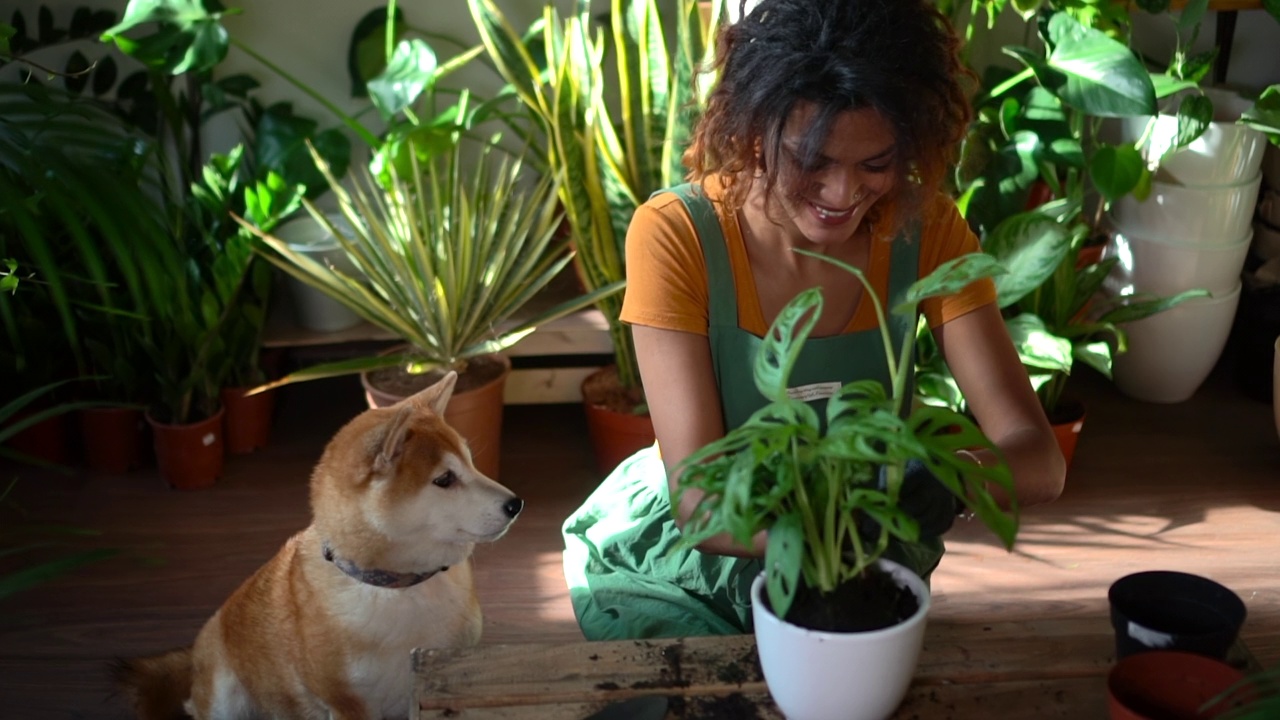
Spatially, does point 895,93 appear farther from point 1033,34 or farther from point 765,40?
point 1033,34

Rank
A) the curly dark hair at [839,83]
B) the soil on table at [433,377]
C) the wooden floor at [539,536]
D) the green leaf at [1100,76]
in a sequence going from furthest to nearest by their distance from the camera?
the soil on table at [433,377] < the green leaf at [1100,76] < the wooden floor at [539,536] < the curly dark hair at [839,83]

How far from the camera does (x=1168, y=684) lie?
3.10ft

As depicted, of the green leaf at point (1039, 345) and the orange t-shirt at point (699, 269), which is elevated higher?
the orange t-shirt at point (699, 269)

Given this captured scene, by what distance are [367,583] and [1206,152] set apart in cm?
210

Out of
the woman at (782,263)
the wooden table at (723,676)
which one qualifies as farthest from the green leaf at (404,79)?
the wooden table at (723,676)

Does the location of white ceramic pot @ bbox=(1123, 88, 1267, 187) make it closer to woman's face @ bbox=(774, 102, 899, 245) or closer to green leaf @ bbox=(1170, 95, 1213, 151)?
green leaf @ bbox=(1170, 95, 1213, 151)

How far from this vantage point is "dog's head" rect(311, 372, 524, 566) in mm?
1533

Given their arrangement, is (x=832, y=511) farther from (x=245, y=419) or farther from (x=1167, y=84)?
(x=245, y=419)

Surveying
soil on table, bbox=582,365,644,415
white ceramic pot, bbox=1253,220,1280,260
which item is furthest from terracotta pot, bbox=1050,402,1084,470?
soil on table, bbox=582,365,644,415

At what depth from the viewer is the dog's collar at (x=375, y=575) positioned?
1546 millimetres

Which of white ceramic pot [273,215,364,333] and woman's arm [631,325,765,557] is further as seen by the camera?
white ceramic pot [273,215,364,333]

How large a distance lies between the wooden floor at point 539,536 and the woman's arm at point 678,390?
0.81 metres

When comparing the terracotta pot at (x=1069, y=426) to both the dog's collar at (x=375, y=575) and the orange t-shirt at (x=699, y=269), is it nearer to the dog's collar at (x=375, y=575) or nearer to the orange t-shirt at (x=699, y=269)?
the orange t-shirt at (x=699, y=269)

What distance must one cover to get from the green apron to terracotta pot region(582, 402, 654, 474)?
Result: 3.58 ft
